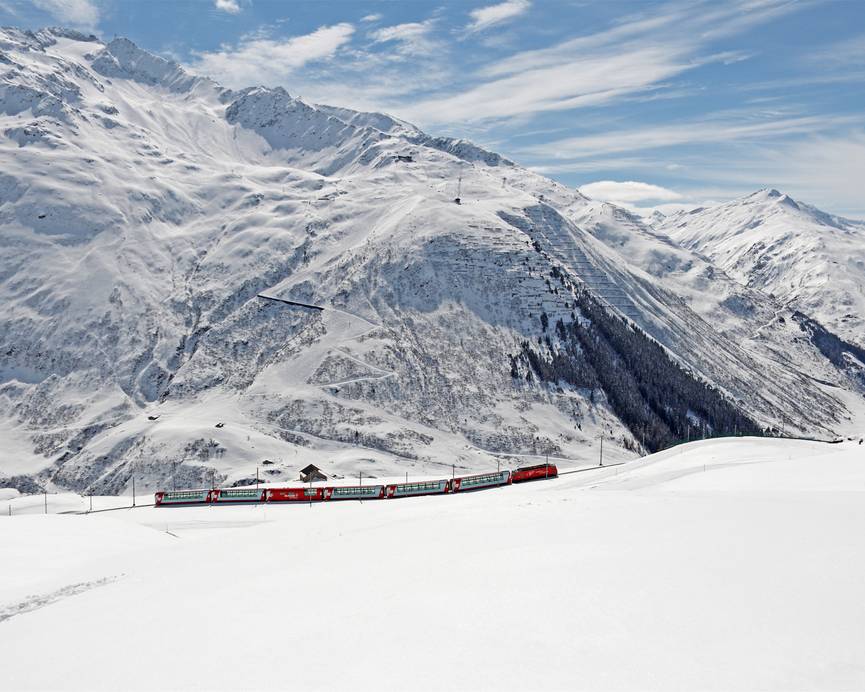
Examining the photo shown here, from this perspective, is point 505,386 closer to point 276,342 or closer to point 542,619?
point 276,342

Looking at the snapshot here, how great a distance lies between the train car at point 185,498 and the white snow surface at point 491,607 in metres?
44.4

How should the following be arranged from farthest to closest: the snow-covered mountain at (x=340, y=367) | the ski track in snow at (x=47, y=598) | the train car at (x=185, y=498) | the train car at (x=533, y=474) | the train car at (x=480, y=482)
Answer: the snow-covered mountain at (x=340, y=367)
the train car at (x=533, y=474)
the train car at (x=480, y=482)
the train car at (x=185, y=498)
the ski track in snow at (x=47, y=598)

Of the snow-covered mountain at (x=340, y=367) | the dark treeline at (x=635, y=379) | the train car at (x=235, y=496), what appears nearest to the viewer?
the train car at (x=235, y=496)

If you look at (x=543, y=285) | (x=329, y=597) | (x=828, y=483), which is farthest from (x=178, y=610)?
(x=543, y=285)

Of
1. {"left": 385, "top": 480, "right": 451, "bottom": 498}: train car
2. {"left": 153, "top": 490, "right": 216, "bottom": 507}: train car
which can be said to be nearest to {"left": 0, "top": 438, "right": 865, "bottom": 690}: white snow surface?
{"left": 153, "top": 490, "right": 216, "bottom": 507}: train car

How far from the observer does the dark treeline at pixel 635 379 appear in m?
151

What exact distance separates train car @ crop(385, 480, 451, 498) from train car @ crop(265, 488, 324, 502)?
8200 mm

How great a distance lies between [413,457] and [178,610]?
107794mm

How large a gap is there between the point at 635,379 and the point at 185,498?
118316mm

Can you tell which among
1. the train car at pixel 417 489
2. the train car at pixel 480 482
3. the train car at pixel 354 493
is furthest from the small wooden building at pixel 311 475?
the train car at pixel 480 482

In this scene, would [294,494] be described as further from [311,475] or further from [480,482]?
[311,475]

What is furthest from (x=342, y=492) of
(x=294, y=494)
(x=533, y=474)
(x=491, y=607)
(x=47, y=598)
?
(x=491, y=607)

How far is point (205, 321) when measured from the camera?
17688cm

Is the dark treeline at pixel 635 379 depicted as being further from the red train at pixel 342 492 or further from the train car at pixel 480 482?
the train car at pixel 480 482
